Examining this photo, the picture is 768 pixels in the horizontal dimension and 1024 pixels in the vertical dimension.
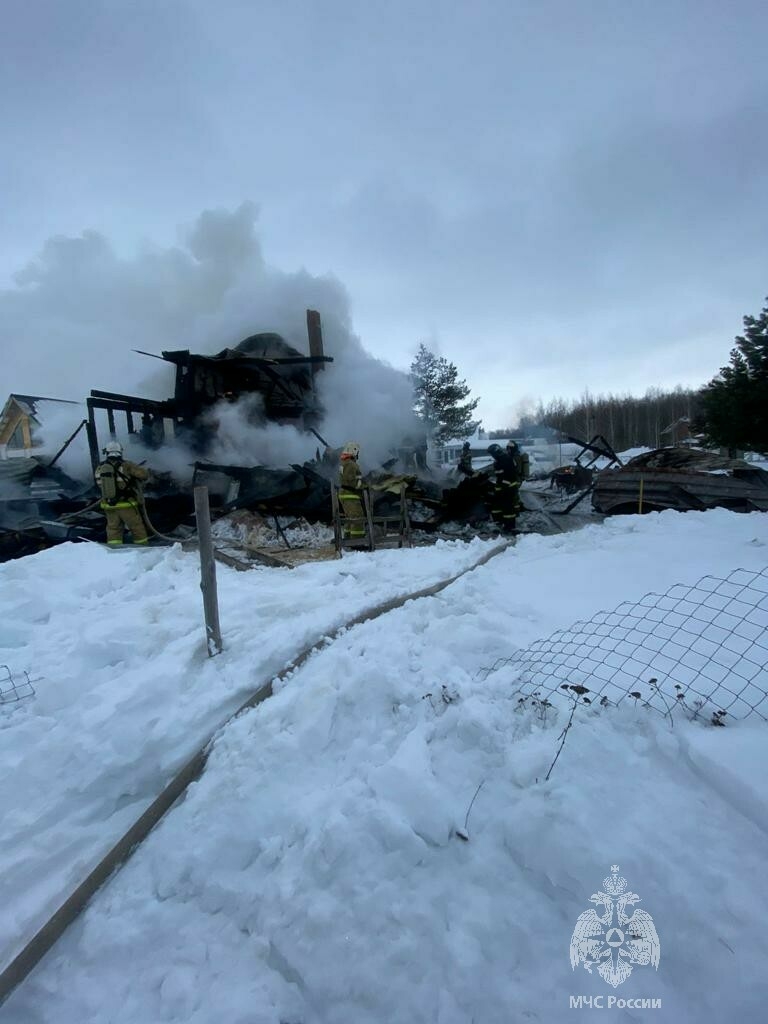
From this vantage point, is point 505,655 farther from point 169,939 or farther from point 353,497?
point 353,497

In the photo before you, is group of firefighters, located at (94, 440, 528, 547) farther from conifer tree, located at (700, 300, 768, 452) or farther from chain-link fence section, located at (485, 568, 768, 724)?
conifer tree, located at (700, 300, 768, 452)

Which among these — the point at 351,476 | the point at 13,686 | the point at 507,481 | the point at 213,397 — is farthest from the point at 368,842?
the point at 213,397

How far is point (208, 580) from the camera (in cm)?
330

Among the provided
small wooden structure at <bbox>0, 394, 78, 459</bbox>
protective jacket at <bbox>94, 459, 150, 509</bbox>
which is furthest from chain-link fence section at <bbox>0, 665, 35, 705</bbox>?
small wooden structure at <bbox>0, 394, 78, 459</bbox>

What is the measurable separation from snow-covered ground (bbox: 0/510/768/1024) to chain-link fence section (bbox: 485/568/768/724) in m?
0.16

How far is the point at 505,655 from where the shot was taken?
3051mm

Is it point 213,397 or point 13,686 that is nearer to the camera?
point 13,686

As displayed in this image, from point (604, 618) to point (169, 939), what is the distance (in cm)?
303

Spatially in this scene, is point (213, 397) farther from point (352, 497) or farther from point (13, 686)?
point (13, 686)

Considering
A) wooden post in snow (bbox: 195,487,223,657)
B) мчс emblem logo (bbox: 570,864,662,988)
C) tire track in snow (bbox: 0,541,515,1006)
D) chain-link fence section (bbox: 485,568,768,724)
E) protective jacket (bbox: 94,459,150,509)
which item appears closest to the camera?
мчс emblem logo (bbox: 570,864,662,988)

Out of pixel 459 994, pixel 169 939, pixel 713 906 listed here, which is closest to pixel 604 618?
pixel 713 906

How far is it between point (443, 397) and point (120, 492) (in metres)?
23.7

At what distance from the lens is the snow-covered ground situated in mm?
1416

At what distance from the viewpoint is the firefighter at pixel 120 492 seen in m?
8.02
